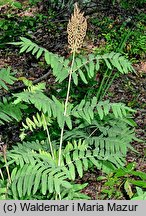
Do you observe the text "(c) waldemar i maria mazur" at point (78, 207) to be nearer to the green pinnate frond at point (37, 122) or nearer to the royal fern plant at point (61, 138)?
the royal fern plant at point (61, 138)

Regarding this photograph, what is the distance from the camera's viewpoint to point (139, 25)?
22.8 feet

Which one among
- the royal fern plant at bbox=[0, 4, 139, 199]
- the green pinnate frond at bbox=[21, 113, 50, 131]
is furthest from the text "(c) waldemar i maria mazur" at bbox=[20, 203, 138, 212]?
the green pinnate frond at bbox=[21, 113, 50, 131]

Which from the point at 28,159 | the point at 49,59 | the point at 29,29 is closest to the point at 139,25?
the point at 29,29

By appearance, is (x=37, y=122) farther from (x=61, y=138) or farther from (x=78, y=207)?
(x=78, y=207)

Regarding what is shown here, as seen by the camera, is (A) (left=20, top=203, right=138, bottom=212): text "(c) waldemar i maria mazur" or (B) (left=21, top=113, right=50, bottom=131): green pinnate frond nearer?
(A) (left=20, top=203, right=138, bottom=212): text "(c) waldemar i maria mazur"

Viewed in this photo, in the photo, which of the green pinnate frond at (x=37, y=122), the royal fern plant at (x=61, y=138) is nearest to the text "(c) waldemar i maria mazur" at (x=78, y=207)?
the royal fern plant at (x=61, y=138)

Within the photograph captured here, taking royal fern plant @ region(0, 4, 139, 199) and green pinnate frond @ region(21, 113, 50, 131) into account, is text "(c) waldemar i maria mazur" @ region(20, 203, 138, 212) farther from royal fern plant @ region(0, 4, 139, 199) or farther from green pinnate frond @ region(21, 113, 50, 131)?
green pinnate frond @ region(21, 113, 50, 131)

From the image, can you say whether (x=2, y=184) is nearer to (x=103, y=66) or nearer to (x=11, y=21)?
(x=103, y=66)

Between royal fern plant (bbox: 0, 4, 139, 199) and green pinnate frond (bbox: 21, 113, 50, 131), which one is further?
green pinnate frond (bbox: 21, 113, 50, 131)

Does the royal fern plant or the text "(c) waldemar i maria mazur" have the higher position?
the royal fern plant

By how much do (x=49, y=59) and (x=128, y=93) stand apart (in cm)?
285

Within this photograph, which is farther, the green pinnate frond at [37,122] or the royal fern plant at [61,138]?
the green pinnate frond at [37,122]

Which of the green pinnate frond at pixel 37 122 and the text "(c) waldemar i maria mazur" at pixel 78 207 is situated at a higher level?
the green pinnate frond at pixel 37 122

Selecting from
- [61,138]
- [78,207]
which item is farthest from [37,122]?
[78,207]
